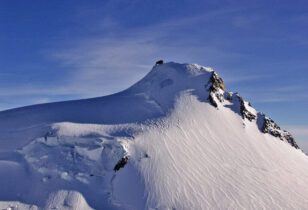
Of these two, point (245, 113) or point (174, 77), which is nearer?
point (245, 113)

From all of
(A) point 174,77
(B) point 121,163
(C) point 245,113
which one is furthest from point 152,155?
(C) point 245,113

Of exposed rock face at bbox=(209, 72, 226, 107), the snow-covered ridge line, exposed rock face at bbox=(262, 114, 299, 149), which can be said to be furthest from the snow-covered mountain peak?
exposed rock face at bbox=(262, 114, 299, 149)

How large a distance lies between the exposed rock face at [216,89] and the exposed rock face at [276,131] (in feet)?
19.3

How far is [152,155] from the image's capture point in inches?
948

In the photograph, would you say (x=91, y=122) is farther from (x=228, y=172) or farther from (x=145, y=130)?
(x=228, y=172)

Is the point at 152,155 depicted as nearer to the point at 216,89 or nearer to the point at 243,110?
the point at 216,89

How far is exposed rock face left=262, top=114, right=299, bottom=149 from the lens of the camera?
32812 mm

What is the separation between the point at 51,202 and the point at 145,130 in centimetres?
1036

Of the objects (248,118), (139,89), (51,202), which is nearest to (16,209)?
(51,202)

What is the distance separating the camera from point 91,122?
27562mm

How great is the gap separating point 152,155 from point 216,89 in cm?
1388

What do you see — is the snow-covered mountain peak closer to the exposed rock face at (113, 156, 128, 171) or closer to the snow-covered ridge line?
the snow-covered ridge line

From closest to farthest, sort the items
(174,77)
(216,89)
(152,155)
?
(152,155), (216,89), (174,77)

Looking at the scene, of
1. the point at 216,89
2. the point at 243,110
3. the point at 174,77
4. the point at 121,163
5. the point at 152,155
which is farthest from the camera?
the point at 174,77
